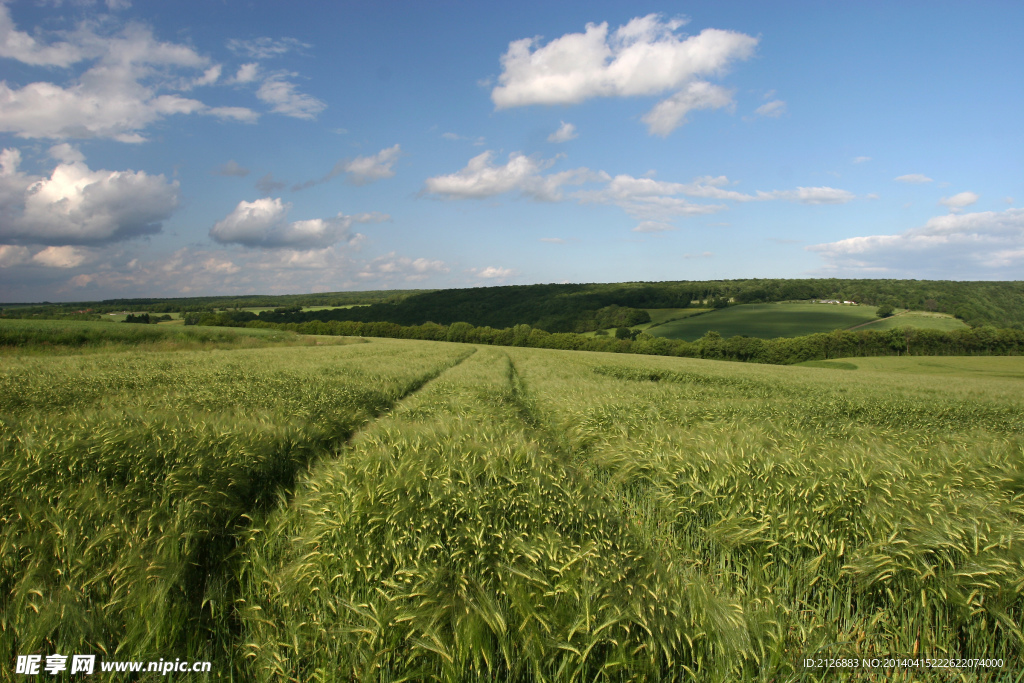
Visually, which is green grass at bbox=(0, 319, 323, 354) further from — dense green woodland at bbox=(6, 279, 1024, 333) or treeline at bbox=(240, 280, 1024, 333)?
treeline at bbox=(240, 280, 1024, 333)

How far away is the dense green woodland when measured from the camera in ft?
281

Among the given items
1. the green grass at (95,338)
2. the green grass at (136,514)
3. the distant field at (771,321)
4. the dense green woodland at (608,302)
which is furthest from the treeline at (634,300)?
the green grass at (136,514)

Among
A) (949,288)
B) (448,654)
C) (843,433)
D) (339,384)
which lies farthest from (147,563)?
(949,288)

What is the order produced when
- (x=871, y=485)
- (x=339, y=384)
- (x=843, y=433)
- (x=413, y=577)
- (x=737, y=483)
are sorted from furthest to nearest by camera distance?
A: (x=339, y=384)
(x=843, y=433)
(x=737, y=483)
(x=871, y=485)
(x=413, y=577)

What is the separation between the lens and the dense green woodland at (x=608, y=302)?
3369 inches

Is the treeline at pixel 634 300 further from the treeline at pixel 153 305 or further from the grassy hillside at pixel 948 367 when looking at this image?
the grassy hillside at pixel 948 367

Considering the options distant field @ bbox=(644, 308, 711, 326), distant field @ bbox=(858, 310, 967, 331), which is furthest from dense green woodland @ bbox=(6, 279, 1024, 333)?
distant field @ bbox=(858, 310, 967, 331)

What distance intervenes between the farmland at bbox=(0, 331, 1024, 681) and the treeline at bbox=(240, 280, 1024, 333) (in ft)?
262

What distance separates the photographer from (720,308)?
96875mm

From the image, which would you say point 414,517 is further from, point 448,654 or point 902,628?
point 902,628

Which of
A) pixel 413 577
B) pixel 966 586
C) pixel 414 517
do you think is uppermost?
pixel 414 517

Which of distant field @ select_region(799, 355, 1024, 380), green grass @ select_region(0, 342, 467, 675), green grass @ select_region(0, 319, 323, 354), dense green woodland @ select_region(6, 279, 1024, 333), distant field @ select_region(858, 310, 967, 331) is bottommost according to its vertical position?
distant field @ select_region(799, 355, 1024, 380)

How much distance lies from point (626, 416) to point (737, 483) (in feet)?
11.6

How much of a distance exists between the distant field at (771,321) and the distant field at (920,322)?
9.69ft
